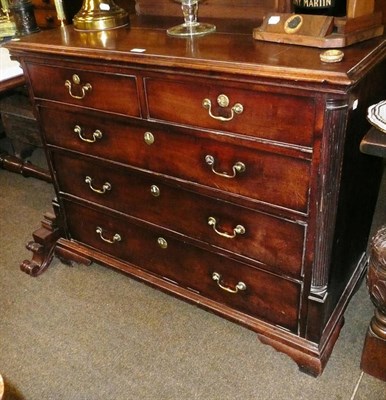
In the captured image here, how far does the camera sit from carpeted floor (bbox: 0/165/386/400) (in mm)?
1487

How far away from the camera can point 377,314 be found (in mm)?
1400

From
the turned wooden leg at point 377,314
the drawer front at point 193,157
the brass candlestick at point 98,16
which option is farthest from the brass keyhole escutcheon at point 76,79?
the turned wooden leg at point 377,314

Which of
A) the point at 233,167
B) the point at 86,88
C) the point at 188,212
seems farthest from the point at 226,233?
the point at 86,88

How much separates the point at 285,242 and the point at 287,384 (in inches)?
20.3

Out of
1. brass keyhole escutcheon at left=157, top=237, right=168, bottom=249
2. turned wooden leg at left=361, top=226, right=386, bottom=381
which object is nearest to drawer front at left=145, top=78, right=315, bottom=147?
turned wooden leg at left=361, top=226, right=386, bottom=381

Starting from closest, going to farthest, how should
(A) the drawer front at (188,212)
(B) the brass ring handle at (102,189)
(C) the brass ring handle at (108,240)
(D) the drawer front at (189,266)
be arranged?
(A) the drawer front at (188,212), (D) the drawer front at (189,266), (B) the brass ring handle at (102,189), (C) the brass ring handle at (108,240)

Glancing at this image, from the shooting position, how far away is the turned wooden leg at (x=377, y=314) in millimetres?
1260

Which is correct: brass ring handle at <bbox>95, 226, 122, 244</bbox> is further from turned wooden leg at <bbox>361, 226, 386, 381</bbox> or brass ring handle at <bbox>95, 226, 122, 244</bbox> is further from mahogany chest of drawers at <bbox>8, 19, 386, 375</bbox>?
turned wooden leg at <bbox>361, 226, 386, 381</bbox>

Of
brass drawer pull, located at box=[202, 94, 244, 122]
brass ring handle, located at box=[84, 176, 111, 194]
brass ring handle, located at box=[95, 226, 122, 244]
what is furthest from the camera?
brass ring handle, located at box=[95, 226, 122, 244]

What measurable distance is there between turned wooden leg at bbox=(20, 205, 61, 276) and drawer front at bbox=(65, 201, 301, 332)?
11cm

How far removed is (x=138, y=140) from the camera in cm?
148

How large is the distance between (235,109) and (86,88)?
57cm

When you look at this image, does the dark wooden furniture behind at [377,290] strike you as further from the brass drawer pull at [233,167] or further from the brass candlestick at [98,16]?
the brass candlestick at [98,16]

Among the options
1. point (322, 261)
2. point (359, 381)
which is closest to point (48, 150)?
point (322, 261)
